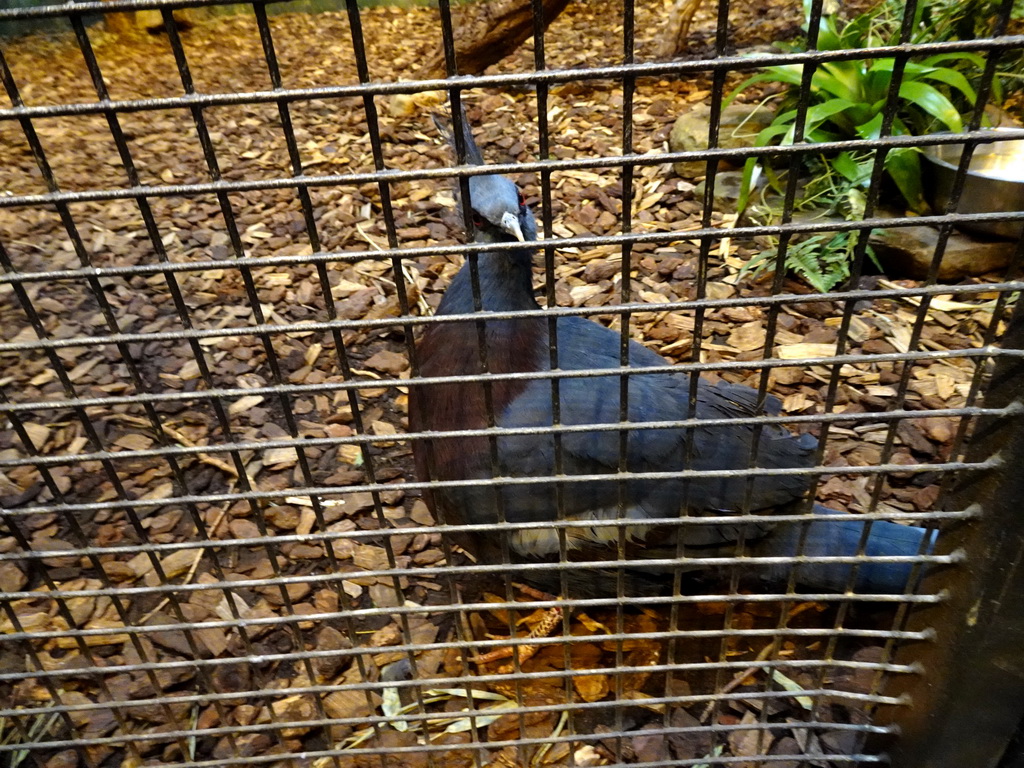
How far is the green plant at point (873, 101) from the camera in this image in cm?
295

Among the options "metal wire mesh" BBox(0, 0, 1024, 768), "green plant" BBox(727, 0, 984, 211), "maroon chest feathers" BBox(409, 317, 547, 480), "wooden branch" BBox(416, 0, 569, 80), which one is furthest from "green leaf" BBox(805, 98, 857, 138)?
"wooden branch" BBox(416, 0, 569, 80)

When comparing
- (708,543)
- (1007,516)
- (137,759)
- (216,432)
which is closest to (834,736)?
(708,543)

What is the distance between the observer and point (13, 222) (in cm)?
360

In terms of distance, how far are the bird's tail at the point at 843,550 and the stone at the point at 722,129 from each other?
2.24 meters

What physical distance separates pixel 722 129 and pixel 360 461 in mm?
2507

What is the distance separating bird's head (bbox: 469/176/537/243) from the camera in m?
2.13

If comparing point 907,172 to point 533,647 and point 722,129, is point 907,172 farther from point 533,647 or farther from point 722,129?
point 533,647

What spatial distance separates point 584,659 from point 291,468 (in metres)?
1.21

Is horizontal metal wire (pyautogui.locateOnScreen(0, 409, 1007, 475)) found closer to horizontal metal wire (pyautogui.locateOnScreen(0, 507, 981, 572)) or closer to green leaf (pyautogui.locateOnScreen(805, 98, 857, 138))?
horizontal metal wire (pyautogui.locateOnScreen(0, 507, 981, 572))

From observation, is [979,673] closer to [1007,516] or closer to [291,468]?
[1007,516]

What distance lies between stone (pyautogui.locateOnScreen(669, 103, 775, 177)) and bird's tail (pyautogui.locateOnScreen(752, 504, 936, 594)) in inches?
88.2

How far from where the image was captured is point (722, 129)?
3732 millimetres

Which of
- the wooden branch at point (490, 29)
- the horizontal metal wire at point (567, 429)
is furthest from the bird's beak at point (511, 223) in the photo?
the wooden branch at point (490, 29)

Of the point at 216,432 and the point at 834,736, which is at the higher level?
the point at 216,432
